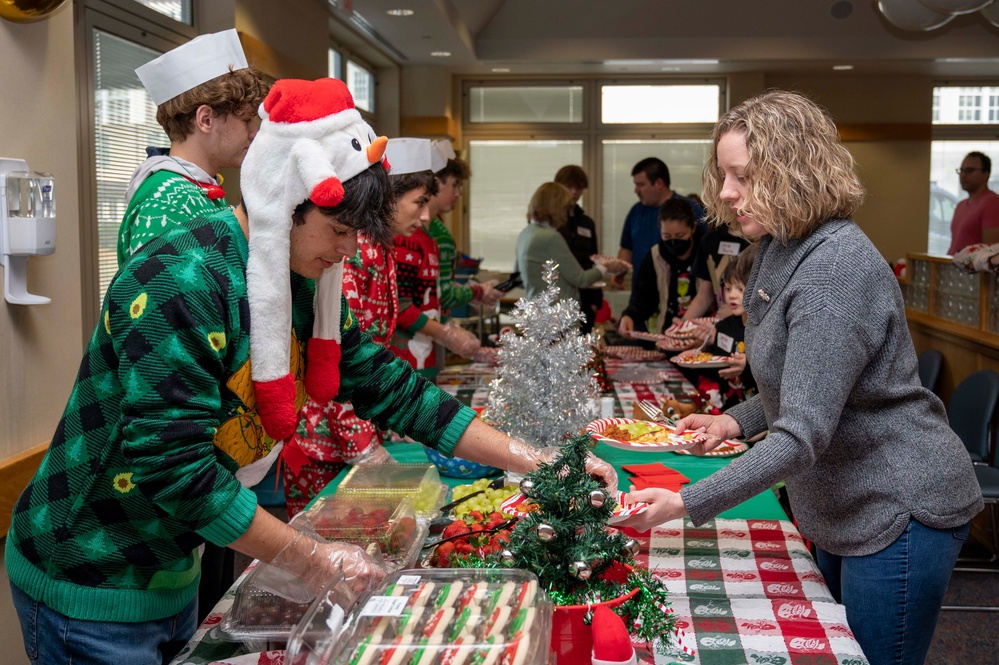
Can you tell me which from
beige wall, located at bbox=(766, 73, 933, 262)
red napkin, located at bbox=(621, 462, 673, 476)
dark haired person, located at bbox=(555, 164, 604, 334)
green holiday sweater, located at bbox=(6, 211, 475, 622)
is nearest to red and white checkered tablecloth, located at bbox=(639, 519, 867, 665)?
red napkin, located at bbox=(621, 462, 673, 476)

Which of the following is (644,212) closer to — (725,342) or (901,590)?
(725,342)

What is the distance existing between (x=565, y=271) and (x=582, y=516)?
11.7ft

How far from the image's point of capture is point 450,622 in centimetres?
103

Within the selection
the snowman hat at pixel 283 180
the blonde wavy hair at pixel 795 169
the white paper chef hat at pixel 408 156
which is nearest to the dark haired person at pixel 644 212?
the white paper chef hat at pixel 408 156

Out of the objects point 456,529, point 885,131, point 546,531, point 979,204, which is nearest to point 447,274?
point 456,529

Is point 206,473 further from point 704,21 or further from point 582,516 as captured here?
point 704,21

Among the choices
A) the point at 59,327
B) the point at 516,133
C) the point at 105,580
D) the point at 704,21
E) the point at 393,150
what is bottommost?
the point at 105,580

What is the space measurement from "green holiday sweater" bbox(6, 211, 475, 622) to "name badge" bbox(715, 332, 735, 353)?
2.27 m

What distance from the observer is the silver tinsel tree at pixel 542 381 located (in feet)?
7.02

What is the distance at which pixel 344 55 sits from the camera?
760cm

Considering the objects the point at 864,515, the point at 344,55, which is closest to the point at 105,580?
the point at 864,515

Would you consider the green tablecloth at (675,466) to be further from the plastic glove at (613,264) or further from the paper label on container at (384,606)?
the plastic glove at (613,264)

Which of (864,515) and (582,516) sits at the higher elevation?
(582,516)

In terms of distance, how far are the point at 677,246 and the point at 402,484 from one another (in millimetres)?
2952
